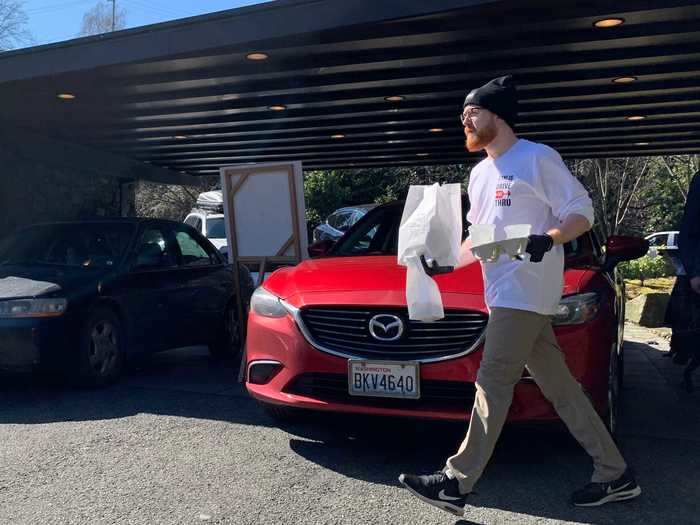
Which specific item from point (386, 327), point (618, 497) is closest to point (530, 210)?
point (386, 327)

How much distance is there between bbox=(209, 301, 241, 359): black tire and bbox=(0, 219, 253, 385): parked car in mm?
11

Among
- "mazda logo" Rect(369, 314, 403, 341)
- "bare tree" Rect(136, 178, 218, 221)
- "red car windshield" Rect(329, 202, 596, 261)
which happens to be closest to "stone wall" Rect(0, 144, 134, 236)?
"red car windshield" Rect(329, 202, 596, 261)

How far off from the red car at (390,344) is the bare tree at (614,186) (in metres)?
14.9

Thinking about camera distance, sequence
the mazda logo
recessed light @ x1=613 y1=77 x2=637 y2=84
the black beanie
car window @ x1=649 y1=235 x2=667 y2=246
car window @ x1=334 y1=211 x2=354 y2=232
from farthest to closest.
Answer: car window @ x1=649 y1=235 x2=667 y2=246, car window @ x1=334 y1=211 x2=354 y2=232, recessed light @ x1=613 y1=77 x2=637 y2=84, the mazda logo, the black beanie

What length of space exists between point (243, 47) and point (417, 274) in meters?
3.85

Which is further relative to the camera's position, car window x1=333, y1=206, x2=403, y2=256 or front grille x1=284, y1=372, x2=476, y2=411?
car window x1=333, y1=206, x2=403, y2=256

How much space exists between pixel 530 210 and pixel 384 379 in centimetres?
123

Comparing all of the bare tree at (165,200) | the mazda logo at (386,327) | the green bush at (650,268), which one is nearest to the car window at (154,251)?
the mazda logo at (386,327)

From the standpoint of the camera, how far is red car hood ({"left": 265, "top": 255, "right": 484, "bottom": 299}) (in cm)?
399

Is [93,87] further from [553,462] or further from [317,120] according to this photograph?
[553,462]

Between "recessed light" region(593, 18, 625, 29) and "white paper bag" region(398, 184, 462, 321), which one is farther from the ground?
"recessed light" region(593, 18, 625, 29)

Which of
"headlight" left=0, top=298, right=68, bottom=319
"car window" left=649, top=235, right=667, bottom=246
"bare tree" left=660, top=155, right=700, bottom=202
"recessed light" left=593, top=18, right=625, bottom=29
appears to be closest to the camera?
"headlight" left=0, top=298, right=68, bottom=319

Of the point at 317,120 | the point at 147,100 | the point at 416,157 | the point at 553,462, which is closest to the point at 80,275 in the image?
the point at 147,100

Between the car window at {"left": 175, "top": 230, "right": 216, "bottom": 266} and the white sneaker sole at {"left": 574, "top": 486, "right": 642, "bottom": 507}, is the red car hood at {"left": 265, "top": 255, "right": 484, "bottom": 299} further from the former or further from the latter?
the car window at {"left": 175, "top": 230, "right": 216, "bottom": 266}
